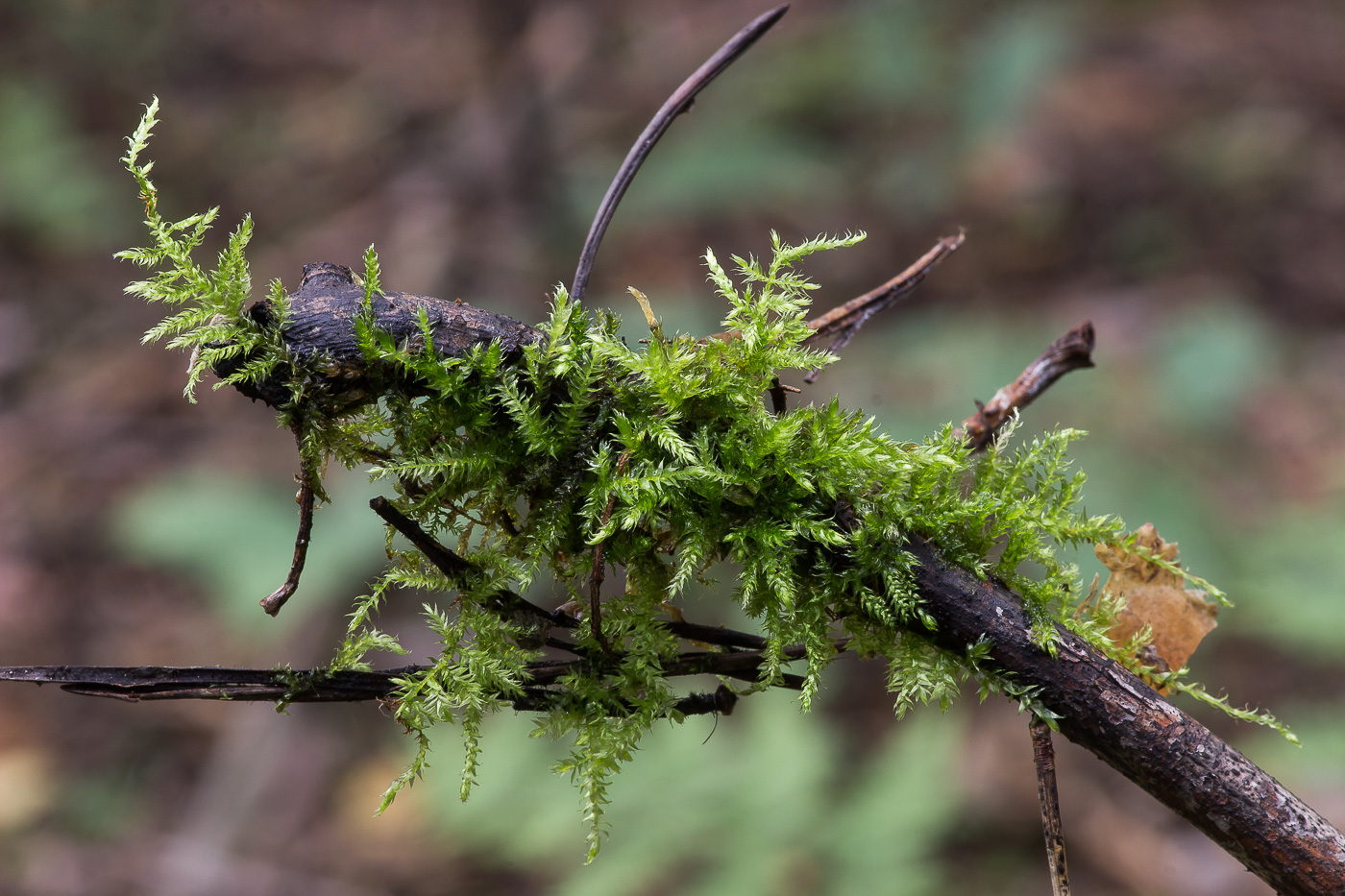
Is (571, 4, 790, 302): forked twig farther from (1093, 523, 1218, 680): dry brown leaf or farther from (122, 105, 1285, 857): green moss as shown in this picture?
(1093, 523, 1218, 680): dry brown leaf

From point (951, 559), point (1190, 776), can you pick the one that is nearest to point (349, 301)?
point (951, 559)

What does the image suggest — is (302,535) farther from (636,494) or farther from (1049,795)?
(1049,795)

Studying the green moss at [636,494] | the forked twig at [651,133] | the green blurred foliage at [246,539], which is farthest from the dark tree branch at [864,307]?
the green blurred foliage at [246,539]

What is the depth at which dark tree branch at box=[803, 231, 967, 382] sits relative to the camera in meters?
1.17

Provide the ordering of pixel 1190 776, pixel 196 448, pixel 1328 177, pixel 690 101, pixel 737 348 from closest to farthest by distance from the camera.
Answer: pixel 1190 776 → pixel 737 348 → pixel 690 101 → pixel 196 448 → pixel 1328 177

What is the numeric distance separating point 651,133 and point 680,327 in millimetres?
2889

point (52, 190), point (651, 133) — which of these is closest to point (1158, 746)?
point (651, 133)

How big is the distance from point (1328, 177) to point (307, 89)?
6.85 m

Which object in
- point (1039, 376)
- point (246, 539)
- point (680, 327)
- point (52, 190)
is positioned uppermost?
point (52, 190)

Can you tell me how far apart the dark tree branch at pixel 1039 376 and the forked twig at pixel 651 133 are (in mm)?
522

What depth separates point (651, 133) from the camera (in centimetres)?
113

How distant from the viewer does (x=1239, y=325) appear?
13.6 feet

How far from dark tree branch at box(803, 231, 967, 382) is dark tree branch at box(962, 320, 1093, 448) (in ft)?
0.60

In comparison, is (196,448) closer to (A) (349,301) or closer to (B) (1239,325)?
(A) (349,301)
